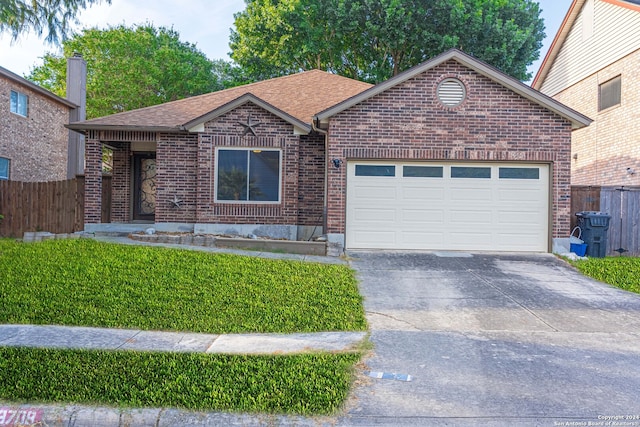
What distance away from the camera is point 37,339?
525 cm

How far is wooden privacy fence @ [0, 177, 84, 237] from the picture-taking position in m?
13.5

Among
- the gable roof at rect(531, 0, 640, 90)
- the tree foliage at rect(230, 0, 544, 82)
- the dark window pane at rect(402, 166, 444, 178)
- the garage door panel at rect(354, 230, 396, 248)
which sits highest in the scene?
the tree foliage at rect(230, 0, 544, 82)

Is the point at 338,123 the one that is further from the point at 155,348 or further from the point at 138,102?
the point at 138,102

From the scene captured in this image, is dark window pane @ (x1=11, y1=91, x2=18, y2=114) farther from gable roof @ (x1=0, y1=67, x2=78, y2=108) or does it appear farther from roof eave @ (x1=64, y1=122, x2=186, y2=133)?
roof eave @ (x1=64, y1=122, x2=186, y2=133)

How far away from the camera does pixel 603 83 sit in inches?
672

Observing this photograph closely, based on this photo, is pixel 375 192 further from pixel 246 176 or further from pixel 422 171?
pixel 246 176

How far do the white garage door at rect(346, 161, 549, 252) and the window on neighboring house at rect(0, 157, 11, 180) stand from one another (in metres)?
13.4

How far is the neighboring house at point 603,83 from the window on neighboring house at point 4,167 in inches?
851

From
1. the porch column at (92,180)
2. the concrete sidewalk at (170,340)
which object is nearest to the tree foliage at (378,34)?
the porch column at (92,180)

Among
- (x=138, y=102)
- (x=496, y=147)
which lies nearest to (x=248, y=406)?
(x=496, y=147)

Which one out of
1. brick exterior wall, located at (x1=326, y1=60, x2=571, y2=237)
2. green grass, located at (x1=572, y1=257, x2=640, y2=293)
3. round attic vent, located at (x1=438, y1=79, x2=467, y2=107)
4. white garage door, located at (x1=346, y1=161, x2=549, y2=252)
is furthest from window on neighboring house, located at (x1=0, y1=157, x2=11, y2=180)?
green grass, located at (x1=572, y1=257, x2=640, y2=293)

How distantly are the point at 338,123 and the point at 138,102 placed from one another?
20737mm

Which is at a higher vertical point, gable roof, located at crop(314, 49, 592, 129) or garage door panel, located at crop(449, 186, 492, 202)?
gable roof, located at crop(314, 49, 592, 129)

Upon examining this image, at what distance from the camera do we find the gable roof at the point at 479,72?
11531 mm
